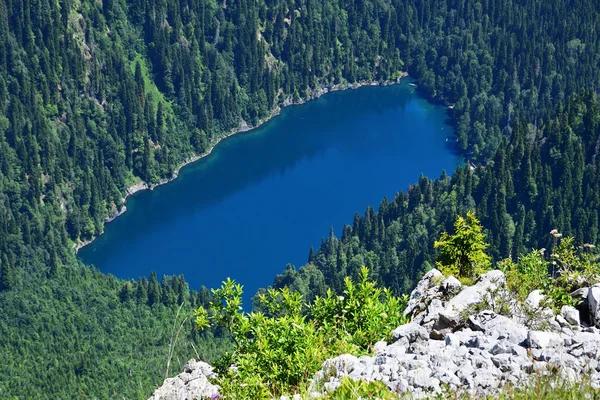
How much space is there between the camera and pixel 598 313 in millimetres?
32500

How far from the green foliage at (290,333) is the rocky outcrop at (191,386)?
2.28 feet

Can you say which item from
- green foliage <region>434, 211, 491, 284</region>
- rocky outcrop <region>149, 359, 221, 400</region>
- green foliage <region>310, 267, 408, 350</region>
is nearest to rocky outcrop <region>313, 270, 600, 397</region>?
green foliage <region>310, 267, 408, 350</region>

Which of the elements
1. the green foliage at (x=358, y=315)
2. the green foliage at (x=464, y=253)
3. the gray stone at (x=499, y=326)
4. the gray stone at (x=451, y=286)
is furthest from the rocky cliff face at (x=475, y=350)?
the green foliage at (x=464, y=253)

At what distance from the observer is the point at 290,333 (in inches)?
1310

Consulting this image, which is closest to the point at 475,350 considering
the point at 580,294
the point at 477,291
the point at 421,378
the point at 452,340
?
the point at 452,340

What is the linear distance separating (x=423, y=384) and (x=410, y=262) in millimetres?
168726

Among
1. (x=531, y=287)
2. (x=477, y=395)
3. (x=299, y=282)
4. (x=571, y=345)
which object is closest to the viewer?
(x=477, y=395)

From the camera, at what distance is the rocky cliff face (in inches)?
1096

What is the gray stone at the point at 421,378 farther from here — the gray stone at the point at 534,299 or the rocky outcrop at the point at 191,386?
the rocky outcrop at the point at 191,386

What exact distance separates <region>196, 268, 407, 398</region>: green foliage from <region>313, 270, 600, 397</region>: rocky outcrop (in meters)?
1.21

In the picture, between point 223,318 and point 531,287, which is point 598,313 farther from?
point 223,318

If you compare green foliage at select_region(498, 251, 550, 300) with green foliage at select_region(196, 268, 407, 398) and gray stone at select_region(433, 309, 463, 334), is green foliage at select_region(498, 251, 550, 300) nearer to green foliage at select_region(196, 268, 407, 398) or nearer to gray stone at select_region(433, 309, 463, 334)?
gray stone at select_region(433, 309, 463, 334)

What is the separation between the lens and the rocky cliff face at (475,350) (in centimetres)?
2783

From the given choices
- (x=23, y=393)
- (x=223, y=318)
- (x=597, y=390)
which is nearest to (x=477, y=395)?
(x=597, y=390)
